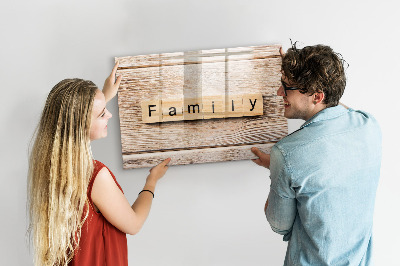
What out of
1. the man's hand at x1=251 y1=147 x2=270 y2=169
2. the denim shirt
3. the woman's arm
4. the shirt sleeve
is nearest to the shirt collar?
the denim shirt

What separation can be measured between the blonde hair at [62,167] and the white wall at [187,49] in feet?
1.45

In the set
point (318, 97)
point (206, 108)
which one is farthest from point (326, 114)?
point (206, 108)

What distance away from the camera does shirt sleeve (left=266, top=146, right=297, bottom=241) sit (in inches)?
46.4

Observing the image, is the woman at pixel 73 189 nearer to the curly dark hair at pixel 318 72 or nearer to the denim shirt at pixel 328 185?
the denim shirt at pixel 328 185

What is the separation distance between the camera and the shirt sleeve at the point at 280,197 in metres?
1.18

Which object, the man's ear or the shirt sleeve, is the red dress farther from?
the man's ear

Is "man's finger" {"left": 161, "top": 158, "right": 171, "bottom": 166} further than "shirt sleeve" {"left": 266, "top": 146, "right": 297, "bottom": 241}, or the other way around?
"man's finger" {"left": 161, "top": 158, "right": 171, "bottom": 166}

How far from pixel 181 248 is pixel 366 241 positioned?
30.3 inches

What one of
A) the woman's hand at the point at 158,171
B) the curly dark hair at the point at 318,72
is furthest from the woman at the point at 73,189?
the curly dark hair at the point at 318,72

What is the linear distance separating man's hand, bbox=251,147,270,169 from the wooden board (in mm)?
32

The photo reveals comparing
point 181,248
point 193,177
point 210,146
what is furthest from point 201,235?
point 210,146

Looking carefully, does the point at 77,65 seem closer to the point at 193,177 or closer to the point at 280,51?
the point at 193,177

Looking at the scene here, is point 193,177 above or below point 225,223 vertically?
above

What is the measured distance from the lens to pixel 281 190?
120 centimetres
